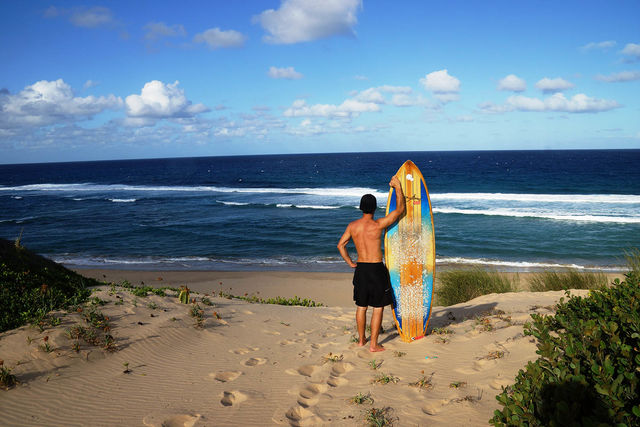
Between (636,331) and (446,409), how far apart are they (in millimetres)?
1648

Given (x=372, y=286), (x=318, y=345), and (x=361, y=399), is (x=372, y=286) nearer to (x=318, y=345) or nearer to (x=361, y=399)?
(x=318, y=345)

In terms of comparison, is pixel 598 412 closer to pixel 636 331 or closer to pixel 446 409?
pixel 636 331

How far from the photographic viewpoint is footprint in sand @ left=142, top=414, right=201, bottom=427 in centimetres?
348

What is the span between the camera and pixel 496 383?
388cm

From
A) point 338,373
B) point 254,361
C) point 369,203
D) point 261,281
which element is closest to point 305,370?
point 338,373

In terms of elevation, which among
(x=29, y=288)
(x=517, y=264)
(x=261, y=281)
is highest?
(x=29, y=288)

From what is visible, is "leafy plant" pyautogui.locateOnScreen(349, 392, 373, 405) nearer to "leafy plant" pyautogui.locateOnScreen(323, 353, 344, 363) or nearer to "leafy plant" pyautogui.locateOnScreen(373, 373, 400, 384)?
"leafy plant" pyautogui.locateOnScreen(373, 373, 400, 384)

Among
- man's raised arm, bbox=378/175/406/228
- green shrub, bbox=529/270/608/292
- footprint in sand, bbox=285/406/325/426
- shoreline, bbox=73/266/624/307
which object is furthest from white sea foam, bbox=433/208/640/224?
footprint in sand, bbox=285/406/325/426

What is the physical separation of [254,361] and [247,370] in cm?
31

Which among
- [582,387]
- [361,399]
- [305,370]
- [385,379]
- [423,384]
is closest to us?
[582,387]

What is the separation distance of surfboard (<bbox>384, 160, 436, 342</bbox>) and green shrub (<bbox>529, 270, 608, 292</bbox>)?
4.96m

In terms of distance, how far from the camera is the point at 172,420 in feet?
11.6

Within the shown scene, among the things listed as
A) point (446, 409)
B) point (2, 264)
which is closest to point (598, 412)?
point (446, 409)

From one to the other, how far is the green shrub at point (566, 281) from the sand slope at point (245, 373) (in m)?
3.08
